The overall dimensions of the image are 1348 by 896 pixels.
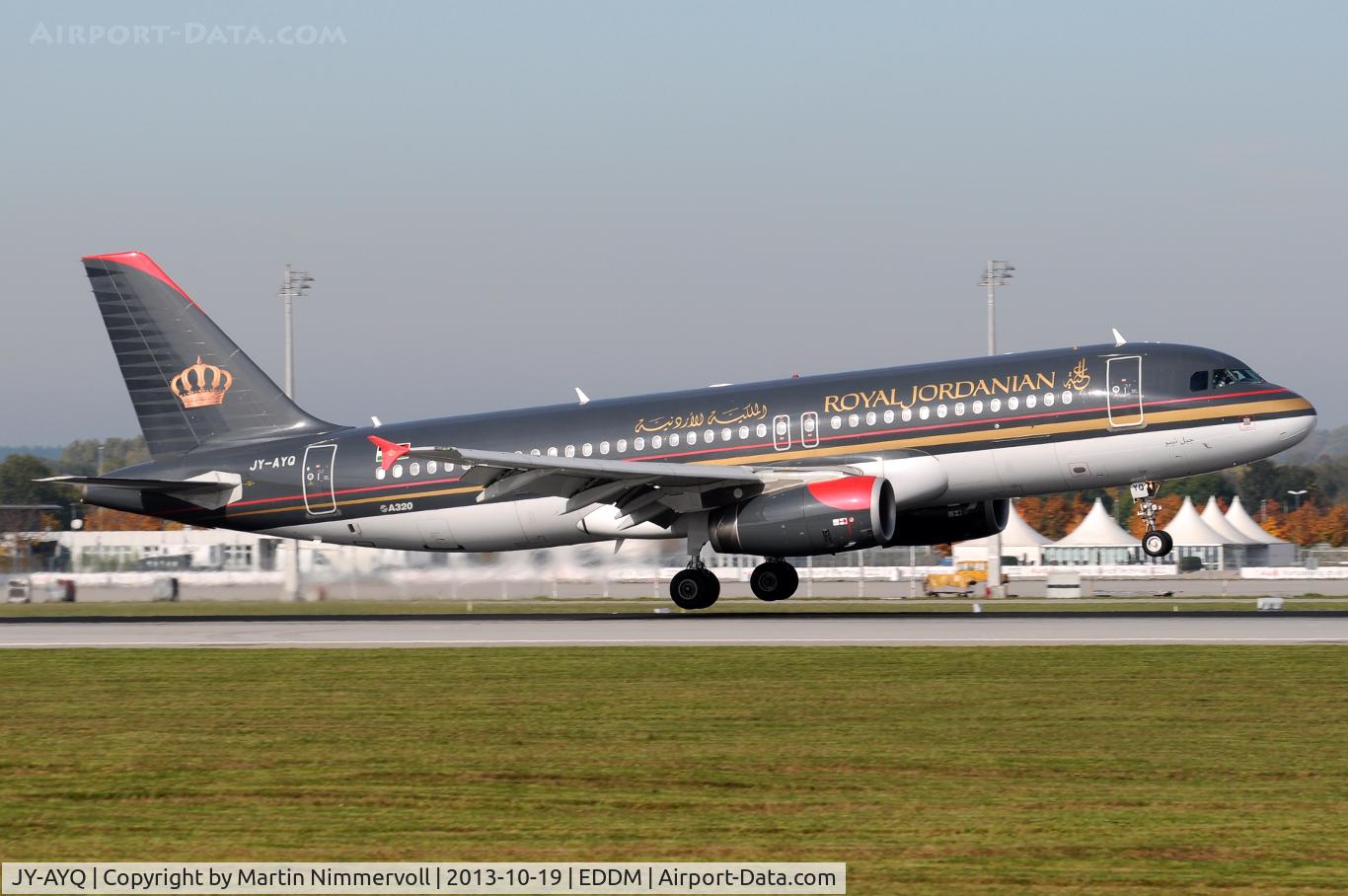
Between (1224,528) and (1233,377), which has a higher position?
(1233,377)

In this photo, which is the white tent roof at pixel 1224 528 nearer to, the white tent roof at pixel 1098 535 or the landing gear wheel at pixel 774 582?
the white tent roof at pixel 1098 535

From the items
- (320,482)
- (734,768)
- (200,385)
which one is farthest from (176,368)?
(734,768)

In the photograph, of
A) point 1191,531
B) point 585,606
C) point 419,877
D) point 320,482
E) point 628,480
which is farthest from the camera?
point 1191,531

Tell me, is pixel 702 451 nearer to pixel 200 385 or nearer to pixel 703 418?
pixel 703 418

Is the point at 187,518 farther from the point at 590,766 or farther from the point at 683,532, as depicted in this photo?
the point at 590,766

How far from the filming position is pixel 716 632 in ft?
92.9

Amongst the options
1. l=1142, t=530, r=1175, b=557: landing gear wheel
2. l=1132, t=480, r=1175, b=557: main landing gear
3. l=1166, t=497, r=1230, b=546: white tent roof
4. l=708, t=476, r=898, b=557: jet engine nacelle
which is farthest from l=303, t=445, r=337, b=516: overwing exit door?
l=1166, t=497, r=1230, b=546: white tent roof

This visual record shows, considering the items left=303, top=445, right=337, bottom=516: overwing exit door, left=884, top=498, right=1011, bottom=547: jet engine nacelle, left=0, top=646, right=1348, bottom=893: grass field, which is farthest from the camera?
left=303, top=445, right=337, bottom=516: overwing exit door

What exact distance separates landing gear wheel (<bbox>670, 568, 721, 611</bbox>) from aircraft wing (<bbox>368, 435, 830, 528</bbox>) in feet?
5.93

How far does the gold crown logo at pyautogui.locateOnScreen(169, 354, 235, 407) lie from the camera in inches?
1521

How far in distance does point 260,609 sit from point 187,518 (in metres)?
6.42

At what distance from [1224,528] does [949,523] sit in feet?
208

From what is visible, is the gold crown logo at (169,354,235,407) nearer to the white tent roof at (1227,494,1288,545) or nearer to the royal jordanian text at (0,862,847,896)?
the royal jordanian text at (0,862,847,896)

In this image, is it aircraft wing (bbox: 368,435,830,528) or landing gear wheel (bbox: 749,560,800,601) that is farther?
landing gear wheel (bbox: 749,560,800,601)
